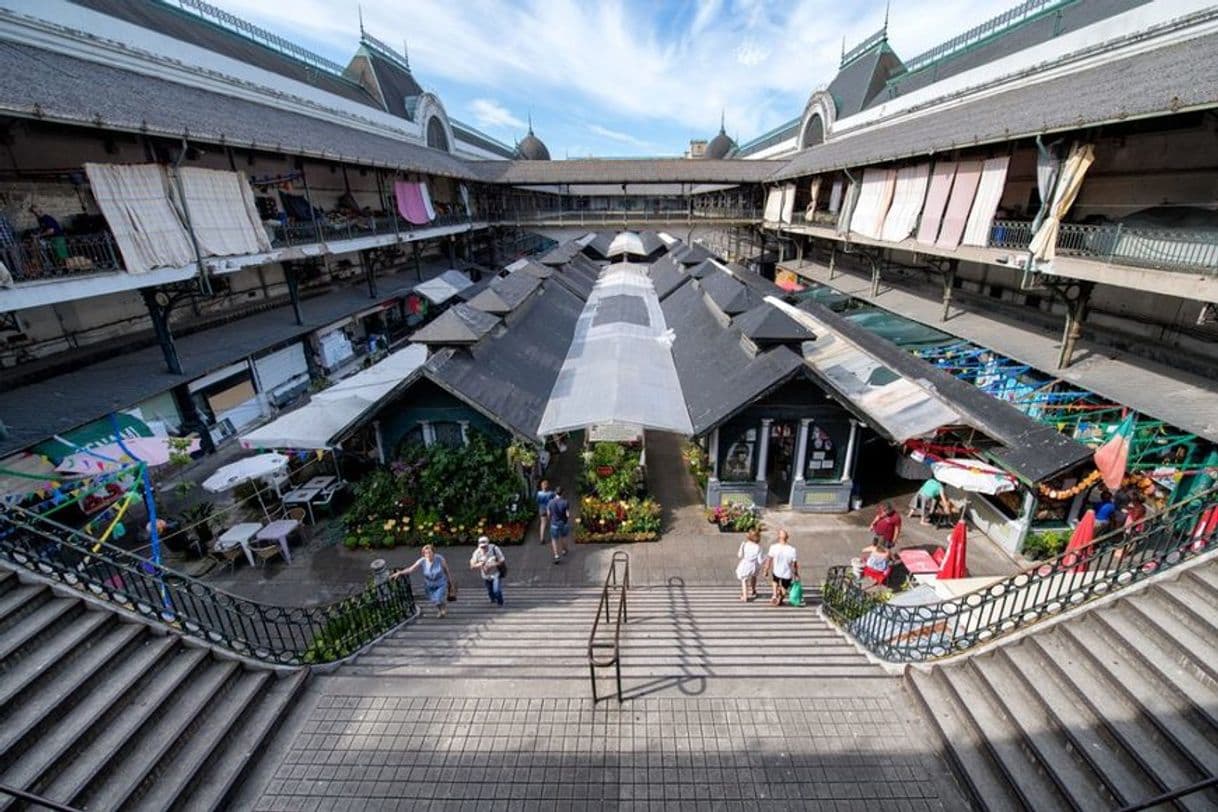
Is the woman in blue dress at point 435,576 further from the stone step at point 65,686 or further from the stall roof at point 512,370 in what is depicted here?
the stall roof at point 512,370

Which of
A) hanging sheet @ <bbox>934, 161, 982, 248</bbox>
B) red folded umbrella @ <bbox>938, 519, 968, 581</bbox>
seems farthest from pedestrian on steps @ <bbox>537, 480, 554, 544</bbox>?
hanging sheet @ <bbox>934, 161, 982, 248</bbox>

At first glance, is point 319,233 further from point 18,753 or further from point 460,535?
point 18,753

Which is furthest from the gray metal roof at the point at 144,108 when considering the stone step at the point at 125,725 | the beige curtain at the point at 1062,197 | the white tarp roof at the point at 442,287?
the beige curtain at the point at 1062,197

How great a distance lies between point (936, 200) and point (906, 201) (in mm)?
2058

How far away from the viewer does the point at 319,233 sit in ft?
66.6

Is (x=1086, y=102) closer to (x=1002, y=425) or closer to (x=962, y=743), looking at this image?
(x=1002, y=425)

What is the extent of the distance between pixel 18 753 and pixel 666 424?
10.6 meters

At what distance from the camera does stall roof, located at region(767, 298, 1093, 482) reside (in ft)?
33.1

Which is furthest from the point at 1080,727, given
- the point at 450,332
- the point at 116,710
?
A: the point at 450,332

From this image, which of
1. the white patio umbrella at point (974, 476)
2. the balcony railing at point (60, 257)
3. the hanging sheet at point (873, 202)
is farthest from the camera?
the hanging sheet at point (873, 202)

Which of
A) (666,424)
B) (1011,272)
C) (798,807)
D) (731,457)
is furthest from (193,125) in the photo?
(1011,272)

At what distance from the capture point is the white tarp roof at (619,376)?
41.0ft

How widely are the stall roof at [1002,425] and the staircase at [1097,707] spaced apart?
186 inches

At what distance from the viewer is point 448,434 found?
13.0 meters
